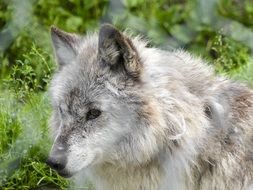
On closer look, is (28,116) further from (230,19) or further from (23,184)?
(230,19)

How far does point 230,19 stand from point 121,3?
0.61m

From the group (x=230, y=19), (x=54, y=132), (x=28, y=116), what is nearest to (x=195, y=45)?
(x=230, y=19)

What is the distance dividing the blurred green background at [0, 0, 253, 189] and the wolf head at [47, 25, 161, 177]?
314mm

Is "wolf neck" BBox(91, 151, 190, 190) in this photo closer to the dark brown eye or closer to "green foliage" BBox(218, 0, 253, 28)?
the dark brown eye

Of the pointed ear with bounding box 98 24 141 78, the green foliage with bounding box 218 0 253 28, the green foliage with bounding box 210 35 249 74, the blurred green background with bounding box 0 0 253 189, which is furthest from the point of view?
the green foliage with bounding box 218 0 253 28

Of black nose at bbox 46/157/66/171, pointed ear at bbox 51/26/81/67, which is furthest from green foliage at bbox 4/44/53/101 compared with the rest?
black nose at bbox 46/157/66/171

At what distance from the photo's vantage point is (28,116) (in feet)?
10.0

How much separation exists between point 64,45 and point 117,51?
30cm

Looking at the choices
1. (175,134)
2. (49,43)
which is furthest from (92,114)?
(49,43)

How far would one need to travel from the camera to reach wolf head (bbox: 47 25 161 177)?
2445 millimetres

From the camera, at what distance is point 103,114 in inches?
97.0

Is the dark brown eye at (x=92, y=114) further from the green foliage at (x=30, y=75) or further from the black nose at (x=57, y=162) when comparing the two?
the green foliage at (x=30, y=75)

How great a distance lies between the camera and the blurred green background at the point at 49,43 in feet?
9.80

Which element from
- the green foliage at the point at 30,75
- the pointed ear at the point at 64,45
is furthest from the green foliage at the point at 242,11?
the pointed ear at the point at 64,45
